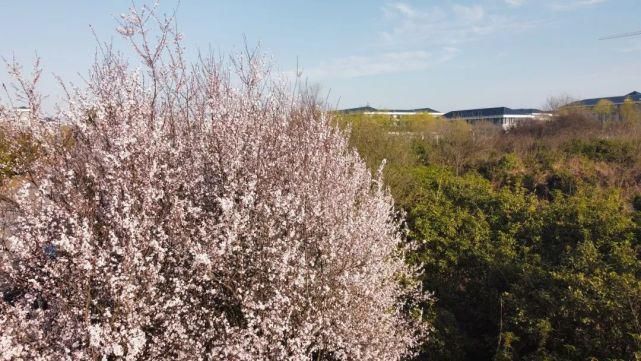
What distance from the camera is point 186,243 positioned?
5.72 m

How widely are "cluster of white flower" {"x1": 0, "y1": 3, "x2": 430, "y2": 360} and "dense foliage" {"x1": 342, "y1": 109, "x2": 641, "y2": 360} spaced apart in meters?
1.66

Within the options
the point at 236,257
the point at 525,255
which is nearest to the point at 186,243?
the point at 236,257

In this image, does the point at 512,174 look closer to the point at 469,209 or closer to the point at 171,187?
the point at 469,209

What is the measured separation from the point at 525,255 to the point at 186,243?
7.02 metres

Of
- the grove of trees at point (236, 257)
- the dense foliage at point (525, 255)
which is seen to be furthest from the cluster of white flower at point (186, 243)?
the dense foliage at point (525, 255)

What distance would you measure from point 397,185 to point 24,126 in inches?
423

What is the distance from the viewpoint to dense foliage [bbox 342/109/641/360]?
6.77 metres

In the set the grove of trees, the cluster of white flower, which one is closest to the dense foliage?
the grove of trees

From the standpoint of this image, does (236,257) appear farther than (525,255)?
No

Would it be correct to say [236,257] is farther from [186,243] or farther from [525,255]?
[525,255]

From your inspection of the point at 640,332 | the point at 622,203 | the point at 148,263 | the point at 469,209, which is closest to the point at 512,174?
the point at 622,203

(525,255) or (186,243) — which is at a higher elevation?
(186,243)

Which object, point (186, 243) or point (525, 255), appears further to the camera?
point (525, 255)

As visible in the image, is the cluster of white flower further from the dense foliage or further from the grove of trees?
the dense foliage
